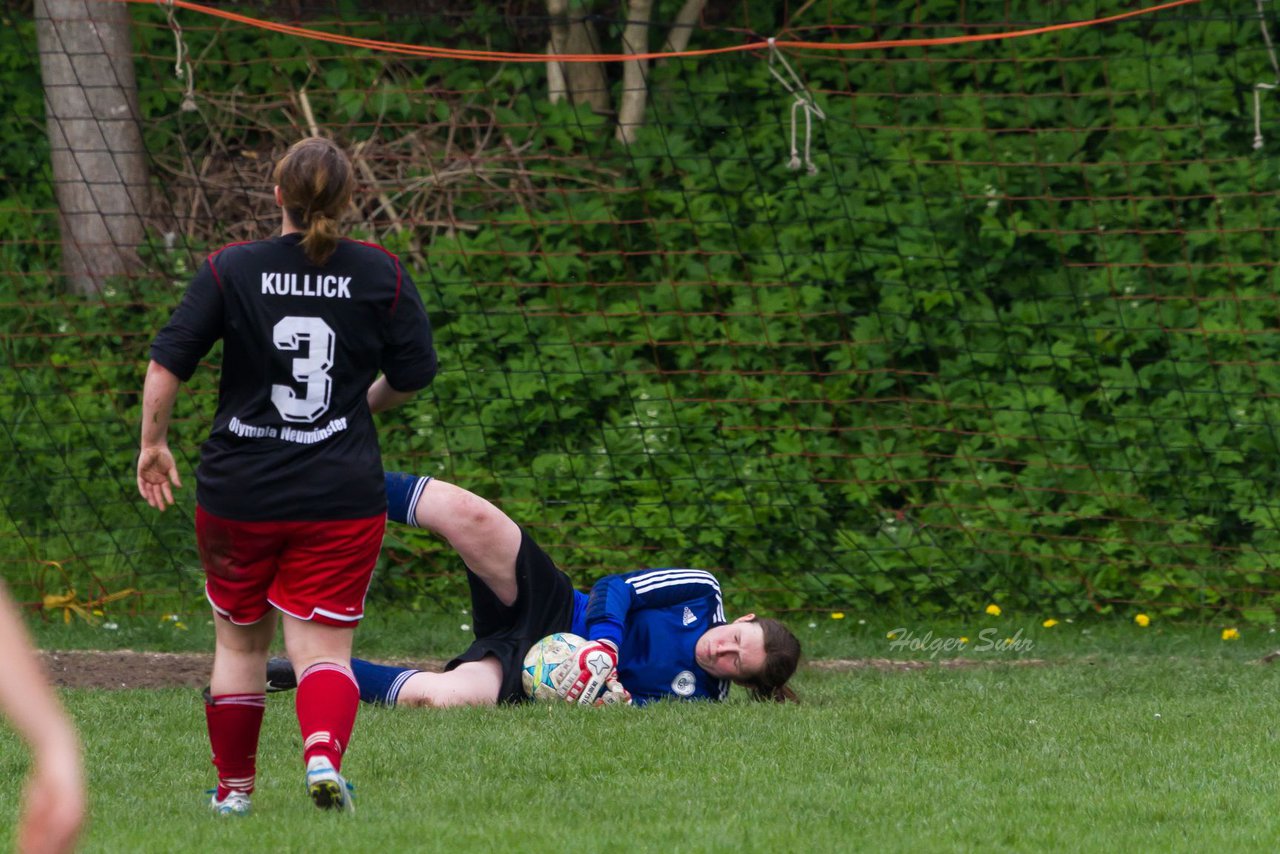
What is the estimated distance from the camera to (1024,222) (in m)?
9.19

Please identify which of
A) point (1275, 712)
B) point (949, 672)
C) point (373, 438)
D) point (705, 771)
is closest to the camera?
point (373, 438)

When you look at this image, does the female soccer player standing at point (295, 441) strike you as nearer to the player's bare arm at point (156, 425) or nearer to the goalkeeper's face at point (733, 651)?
the player's bare arm at point (156, 425)

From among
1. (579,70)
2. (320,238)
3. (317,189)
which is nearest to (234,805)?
(320,238)

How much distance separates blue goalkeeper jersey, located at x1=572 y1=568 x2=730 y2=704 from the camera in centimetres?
561

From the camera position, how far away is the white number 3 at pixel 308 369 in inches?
142

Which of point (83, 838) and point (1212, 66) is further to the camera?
point (1212, 66)

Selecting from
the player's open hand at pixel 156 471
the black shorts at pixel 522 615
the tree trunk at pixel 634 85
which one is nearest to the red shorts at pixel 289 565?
the player's open hand at pixel 156 471

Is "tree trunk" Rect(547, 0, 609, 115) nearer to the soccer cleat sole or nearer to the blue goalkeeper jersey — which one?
the blue goalkeeper jersey

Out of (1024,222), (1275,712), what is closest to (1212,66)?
(1024,222)

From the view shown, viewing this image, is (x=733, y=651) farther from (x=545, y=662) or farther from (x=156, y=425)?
(x=156, y=425)

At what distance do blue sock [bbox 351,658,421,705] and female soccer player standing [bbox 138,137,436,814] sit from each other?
177cm

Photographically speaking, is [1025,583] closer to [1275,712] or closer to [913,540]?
[913,540]

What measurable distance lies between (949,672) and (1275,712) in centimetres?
133
